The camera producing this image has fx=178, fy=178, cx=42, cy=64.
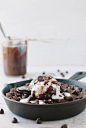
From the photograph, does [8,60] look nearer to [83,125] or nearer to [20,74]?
[20,74]

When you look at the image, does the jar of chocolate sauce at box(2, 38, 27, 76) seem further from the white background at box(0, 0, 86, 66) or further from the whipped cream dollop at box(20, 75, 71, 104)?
the whipped cream dollop at box(20, 75, 71, 104)

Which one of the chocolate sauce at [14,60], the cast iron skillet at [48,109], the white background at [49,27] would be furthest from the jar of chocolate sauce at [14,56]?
the cast iron skillet at [48,109]

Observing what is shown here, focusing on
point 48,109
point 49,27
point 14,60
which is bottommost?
point 48,109

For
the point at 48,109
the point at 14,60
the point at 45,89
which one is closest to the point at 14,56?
the point at 14,60

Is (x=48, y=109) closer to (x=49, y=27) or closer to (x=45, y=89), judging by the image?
(x=45, y=89)

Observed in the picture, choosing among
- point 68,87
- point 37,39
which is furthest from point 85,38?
point 68,87

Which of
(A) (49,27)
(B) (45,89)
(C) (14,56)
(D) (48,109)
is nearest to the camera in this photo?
(D) (48,109)

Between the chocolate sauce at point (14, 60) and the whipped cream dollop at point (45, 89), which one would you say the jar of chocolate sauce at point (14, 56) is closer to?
the chocolate sauce at point (14, 60)
